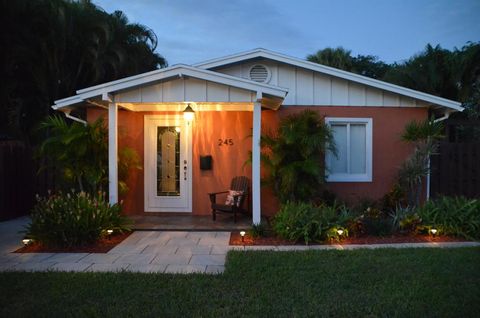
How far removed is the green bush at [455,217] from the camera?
7.32 m

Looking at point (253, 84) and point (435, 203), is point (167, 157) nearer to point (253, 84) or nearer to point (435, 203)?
point (253, 84)

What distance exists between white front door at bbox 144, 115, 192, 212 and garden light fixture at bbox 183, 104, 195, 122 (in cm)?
27

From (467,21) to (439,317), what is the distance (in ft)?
24.9

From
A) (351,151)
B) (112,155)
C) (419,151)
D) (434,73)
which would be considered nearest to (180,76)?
(112,155)

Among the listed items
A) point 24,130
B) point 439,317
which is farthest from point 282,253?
point 24,130

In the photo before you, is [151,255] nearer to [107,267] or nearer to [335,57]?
[107,267]

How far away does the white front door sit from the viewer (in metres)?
9.81

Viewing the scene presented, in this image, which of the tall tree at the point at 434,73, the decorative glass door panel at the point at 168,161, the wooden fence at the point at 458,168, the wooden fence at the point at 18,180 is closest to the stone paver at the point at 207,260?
the decorative glass door panel at the point at 168,161

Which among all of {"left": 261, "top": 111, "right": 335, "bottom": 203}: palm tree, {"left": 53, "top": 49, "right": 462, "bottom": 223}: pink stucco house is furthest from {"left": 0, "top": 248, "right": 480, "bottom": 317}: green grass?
{"left": 53, "top": 49, "right": 462, "bottom": 223}: pink stucco house

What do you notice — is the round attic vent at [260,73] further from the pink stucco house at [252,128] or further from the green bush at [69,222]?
the green bush at [69,222]

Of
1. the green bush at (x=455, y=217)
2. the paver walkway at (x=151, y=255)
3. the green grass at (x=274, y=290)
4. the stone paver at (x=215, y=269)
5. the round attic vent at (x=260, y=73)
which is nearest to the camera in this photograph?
the green grass at (x=274, y=290)

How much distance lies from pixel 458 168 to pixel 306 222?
5.63 metres

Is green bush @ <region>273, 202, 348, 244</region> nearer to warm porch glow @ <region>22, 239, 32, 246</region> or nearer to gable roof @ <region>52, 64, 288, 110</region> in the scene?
gable roof @ <region>52, 64, 288, 110</region>

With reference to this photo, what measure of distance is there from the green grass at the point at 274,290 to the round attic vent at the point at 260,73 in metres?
5.01
